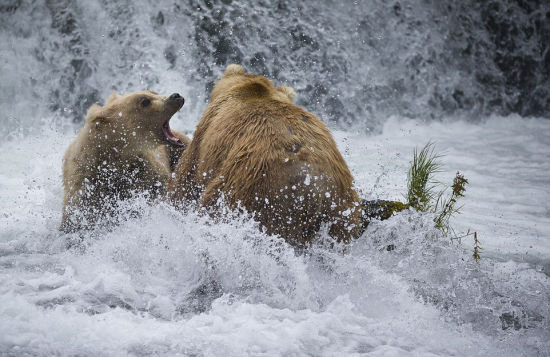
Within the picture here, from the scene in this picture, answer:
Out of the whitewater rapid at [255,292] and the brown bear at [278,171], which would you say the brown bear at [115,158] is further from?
the brown bear at [278,171]

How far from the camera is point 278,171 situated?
3.30 metres

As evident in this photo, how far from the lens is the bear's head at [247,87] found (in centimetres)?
408

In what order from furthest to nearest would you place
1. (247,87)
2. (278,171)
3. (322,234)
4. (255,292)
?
(247,87) → (255,292) → (322,234) → (278,171)

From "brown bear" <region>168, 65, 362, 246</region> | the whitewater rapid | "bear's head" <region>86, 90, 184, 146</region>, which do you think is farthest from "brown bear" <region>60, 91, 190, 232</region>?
"brown bear" <region>168, 65, 362, 246</region>

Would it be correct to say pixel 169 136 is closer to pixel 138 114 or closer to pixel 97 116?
pixel 138 114

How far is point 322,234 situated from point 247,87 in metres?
1.28

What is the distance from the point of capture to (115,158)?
16.4 feet

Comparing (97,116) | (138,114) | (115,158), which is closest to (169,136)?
(138,114)

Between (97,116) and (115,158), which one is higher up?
(97,116)

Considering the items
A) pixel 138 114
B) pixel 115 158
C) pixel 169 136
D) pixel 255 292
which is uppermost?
Answer: pixel 138 114

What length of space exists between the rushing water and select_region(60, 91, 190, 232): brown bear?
0.81ft

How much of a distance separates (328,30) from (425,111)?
2442 mm

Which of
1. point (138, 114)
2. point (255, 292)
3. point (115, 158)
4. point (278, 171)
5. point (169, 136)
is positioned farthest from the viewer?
point (169, 136)

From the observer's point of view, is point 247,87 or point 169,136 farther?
point 169,136
